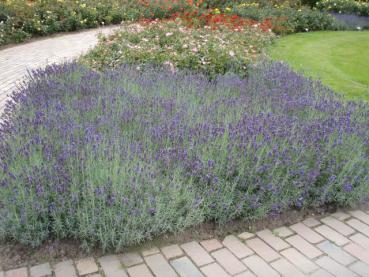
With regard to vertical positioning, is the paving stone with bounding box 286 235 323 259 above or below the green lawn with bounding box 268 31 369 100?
below

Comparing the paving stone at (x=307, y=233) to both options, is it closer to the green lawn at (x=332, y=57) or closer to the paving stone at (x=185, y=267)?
the paving stone at (x=185, y=267)

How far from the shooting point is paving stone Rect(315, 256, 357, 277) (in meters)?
3.11

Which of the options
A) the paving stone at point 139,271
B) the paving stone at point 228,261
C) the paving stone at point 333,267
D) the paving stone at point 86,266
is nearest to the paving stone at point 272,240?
the paving stone at point 333,267

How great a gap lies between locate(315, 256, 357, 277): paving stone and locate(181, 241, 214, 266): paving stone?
2.95ft

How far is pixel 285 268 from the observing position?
311 cm

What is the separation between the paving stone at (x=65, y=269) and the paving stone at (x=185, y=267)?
0.73 meters

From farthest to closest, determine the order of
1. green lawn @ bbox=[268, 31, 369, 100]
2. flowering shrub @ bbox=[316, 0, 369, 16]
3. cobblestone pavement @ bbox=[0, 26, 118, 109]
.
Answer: flowering shrub @ bbox=[316, 0, 369, 16] → green lawn @ bbox=[268, 31, 369, 100] → cobblestone pavement @ bbox=[0, 26, 118, 109]

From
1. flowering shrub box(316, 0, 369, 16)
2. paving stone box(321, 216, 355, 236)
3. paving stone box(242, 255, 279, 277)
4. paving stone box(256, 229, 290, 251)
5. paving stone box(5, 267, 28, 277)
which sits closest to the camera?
paving stone box(5, 267, 28, 277)

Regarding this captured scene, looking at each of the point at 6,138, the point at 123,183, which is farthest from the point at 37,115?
the point at 123,183

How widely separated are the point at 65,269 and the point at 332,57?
9564mm

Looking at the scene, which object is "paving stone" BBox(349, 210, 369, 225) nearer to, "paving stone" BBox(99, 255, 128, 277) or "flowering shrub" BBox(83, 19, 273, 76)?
"paving stone" BBox(99, 255, 128, 277)

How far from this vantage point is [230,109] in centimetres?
Answer: 464

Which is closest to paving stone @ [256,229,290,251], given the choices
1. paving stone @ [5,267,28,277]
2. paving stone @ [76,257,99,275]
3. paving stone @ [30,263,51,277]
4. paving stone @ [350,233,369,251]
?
paving stone @ [350,233,369,251]

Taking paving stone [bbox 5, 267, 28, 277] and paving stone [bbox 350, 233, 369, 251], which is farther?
paving stone [bbox 350, 233, 369, 251]
